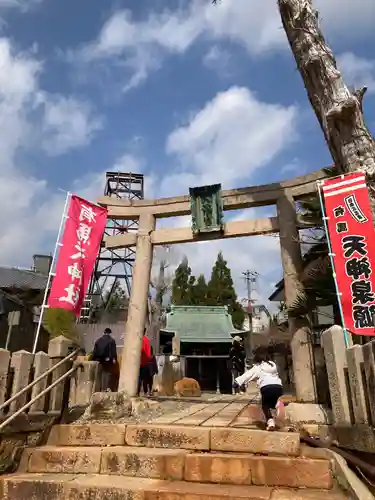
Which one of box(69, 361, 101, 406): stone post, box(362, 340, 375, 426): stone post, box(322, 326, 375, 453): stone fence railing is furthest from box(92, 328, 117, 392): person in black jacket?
box(362, 340, 375, 426): stone post

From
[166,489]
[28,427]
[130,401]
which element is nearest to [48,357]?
[28,427]

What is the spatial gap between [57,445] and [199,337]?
16.9 metres

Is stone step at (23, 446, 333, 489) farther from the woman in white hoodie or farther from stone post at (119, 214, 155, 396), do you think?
stone post at (119, 214, 155, 396)

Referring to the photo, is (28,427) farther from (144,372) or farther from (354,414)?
(144,372)

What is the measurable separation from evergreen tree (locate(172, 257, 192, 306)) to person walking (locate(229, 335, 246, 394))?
14.8 meters

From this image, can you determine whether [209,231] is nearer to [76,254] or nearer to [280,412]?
[76,254]

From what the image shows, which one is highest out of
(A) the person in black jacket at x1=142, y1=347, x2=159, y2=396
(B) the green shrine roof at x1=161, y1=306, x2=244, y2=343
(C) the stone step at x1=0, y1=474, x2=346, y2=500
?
(B) the green shrine roof at x1=161, y1=306, x2=244, y2=343

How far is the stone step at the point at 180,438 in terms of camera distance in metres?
4.47

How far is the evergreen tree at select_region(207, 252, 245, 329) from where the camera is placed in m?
33.8

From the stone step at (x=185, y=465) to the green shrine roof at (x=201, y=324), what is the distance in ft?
55.1

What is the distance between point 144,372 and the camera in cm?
1215

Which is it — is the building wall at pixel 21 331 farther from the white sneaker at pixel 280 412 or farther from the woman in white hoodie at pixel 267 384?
the white sneaker at pixel 280 412

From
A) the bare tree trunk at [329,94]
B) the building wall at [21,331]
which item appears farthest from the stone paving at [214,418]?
the building wall at [21,331]

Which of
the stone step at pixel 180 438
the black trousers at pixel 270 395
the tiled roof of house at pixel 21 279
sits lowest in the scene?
the stone step at pixel 180 438
